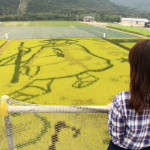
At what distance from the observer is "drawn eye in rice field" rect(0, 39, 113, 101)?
9.55 m

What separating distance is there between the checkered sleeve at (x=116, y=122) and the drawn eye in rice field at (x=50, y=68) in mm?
7075

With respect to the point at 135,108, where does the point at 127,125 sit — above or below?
below

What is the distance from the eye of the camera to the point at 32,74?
37.4 feet

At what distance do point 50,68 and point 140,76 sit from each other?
11220mm

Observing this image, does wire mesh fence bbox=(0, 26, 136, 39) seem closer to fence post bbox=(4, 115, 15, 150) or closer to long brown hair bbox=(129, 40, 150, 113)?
fence post bbox=(4, 115, 15, 150)

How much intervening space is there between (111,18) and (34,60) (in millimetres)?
81635

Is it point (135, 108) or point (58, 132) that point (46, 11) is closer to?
point (58, 132)

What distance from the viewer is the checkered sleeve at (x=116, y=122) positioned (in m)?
1.78

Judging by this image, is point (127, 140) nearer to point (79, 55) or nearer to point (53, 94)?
point (53, 94)

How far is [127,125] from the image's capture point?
5.99 ft

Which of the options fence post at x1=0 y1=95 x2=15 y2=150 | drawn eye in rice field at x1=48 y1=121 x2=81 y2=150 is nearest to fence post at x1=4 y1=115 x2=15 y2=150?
fence post at x1=0 y1=95 x2=15 y2=150

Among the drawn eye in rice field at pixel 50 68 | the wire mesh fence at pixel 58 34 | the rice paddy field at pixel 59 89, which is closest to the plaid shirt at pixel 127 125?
the rice paddy field at pixel 59 89

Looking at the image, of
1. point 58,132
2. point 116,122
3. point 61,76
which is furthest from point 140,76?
point 61,76

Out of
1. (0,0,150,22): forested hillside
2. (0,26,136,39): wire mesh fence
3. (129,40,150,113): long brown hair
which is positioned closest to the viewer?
(129,40,150,113): long brown hair
